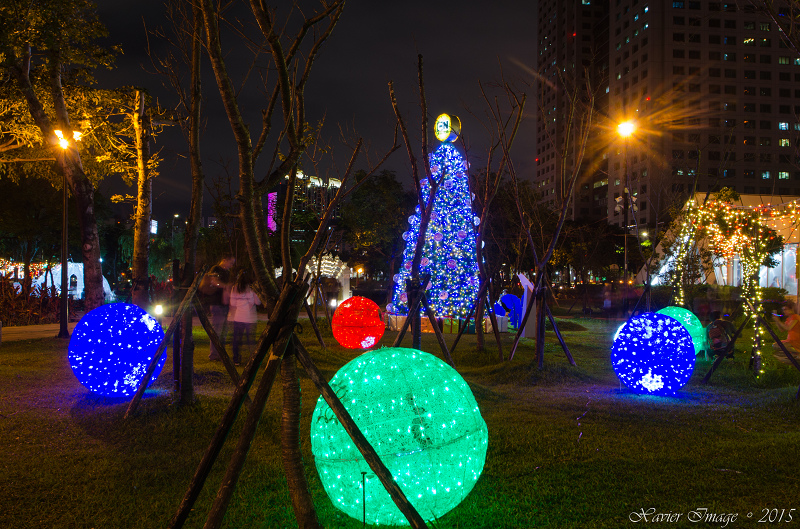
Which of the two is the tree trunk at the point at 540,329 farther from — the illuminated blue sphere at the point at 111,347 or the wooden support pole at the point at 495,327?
the illuminated blue sphere at the point at 111,347

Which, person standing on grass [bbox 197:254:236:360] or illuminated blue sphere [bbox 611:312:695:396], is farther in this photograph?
Result: person standing on grass [bbox 197:254:236:360]

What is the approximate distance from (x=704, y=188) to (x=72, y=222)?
75547mm

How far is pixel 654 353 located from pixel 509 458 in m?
4.03

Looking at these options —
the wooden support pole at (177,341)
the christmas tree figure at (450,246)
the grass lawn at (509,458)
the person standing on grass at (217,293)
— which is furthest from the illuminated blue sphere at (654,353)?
the christmas tree figure at (450,246)

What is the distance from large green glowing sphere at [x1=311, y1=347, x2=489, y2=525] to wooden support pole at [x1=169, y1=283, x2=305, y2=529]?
0.65 m

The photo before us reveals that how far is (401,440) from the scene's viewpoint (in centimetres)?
325

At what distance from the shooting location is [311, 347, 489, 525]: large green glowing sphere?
3250 millimetres

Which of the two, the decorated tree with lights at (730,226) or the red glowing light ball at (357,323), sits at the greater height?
the decorated tree with lights at (730,226)

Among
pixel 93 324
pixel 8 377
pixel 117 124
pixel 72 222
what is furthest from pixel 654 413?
pixel 72 222

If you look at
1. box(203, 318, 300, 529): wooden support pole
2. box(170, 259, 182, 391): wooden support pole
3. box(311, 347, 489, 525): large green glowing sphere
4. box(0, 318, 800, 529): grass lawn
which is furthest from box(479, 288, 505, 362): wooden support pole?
box(203, 318, 300, 529): wooden support pole

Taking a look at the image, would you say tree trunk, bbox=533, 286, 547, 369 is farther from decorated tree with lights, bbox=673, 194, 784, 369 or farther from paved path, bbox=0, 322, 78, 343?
paved path, bbox=0, 322, 78, 343

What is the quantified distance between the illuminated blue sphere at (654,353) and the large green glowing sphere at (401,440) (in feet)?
17.6

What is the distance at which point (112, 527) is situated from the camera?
3.73 m

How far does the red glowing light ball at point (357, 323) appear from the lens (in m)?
12.8
